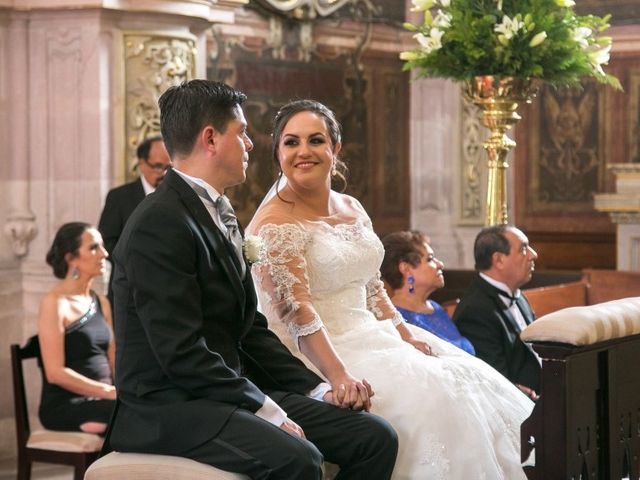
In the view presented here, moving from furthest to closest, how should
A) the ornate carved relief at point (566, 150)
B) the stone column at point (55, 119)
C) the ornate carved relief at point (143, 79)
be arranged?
the ornate carved relief at point (566, 150), the ornate carved relief at point (143, 79), the stone column at point (55, 119)

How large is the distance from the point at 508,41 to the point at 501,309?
5.24ft

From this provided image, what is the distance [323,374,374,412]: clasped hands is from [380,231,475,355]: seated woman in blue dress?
159 centimetres

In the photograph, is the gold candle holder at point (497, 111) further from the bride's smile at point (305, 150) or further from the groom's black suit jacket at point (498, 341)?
the bride's smile at point (305, 150)

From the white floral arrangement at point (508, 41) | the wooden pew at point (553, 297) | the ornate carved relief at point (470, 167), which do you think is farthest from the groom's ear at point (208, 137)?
the ornate carved relief at point (470, 167)

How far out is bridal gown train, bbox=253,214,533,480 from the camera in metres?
4.30

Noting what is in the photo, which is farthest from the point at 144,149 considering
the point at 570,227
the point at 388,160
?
the point at 570,227

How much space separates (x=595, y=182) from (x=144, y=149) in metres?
6.25

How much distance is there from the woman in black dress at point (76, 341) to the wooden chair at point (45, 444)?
7 cm

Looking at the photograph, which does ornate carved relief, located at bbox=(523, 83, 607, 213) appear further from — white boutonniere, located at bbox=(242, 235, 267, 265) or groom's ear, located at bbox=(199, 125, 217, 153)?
groom's ear, located at bbox=(199, 125, 217, 153)

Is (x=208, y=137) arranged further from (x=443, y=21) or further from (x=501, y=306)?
(x=443, y=21)

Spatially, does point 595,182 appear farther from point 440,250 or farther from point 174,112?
point 174,112

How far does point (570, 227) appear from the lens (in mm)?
12242

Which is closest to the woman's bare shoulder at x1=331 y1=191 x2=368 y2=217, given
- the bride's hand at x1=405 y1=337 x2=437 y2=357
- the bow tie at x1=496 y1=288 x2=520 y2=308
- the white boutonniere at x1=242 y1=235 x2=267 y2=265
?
the bride's hand at x1=405 y1=337 x2=437 y2=357

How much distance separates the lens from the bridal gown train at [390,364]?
4305mm
